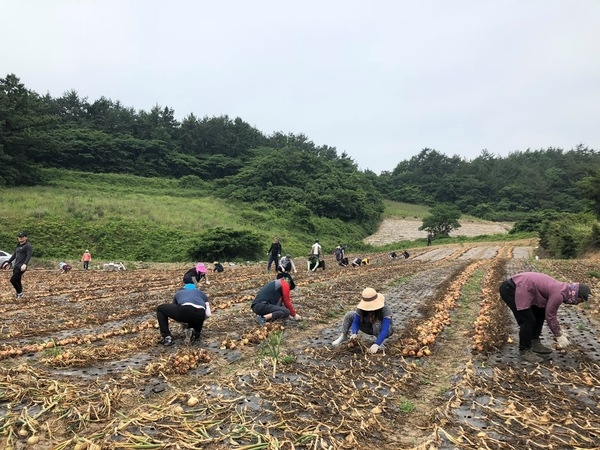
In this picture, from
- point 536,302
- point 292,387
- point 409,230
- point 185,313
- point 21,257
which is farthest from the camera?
point 409,230

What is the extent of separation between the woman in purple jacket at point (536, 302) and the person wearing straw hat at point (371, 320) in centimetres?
190

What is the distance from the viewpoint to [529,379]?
18.4 ft

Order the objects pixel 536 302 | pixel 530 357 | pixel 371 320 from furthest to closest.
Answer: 1. pixel 371 320
2. pixel 536 302
3. pixel 530 357

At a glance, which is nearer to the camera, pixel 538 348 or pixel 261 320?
pixel 538 348

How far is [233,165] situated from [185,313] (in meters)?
63.1

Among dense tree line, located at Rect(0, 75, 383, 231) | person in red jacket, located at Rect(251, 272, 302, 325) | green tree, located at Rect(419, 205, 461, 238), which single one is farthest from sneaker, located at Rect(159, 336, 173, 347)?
green tree, located at Rect(419, 205, 461, 238)

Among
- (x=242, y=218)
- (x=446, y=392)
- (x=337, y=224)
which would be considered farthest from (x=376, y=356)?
(x=337, y=224)

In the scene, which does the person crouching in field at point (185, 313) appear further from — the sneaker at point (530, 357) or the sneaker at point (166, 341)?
the sneaker at point (530, 357)

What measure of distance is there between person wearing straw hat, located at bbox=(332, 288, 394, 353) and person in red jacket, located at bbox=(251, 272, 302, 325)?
6.25 feet

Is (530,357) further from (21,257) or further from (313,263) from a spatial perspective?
(313,263)

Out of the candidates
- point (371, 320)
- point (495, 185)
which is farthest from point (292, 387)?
point (495, 185)

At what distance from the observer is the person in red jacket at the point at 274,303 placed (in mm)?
8984

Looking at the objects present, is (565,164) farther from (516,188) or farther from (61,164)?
(61,164)

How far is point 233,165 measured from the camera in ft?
226
